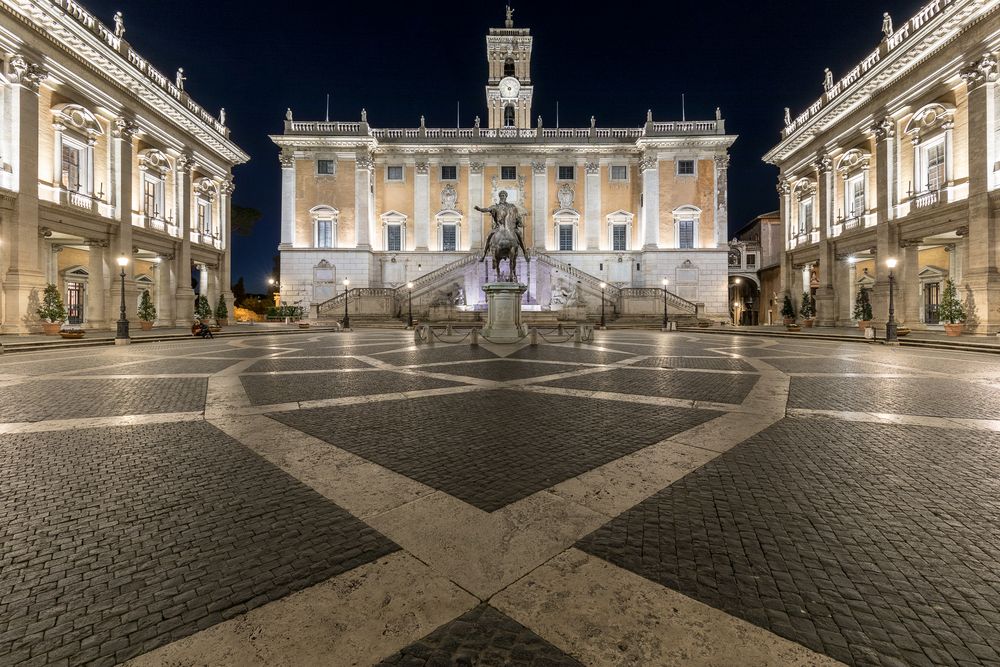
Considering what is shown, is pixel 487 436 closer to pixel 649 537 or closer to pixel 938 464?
pixel 649 537

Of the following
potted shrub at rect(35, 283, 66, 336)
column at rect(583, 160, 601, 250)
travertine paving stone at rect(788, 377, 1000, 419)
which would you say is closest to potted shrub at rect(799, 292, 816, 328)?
column at rect(583, 160, 601, 250)

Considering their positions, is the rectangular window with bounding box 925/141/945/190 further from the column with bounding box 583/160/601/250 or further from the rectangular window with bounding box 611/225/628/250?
the column with bounding box 583/160/601/250

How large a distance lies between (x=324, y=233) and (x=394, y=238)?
598 cm

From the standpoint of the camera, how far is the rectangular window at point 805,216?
31.0m

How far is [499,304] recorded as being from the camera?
53.5 ft

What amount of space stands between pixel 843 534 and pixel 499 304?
14.1m

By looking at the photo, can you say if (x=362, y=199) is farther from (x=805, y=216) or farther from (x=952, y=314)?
(x=952, y=314)

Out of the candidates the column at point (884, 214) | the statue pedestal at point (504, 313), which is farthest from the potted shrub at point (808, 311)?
the statue pedestal at point (504, 313)

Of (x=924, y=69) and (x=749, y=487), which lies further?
(x=924, y=69)

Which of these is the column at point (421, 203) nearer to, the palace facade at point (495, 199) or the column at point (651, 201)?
the palace facade at point (495, 199)

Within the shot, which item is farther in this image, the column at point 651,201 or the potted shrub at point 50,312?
the column at point 651,201

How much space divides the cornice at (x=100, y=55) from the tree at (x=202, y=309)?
11.0 m

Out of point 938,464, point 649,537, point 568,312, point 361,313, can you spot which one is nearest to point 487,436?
point 649,537

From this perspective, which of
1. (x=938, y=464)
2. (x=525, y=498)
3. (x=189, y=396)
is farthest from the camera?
(x=189, y=396)
